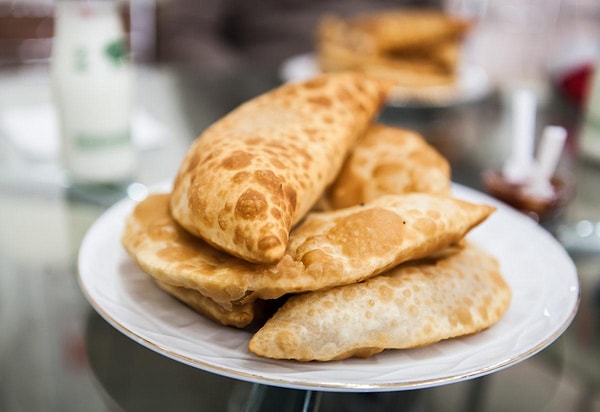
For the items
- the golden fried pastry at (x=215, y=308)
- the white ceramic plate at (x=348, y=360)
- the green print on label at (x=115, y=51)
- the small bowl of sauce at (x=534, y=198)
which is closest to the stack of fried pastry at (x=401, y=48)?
the small bowl of sauce at (x=534, y=198)

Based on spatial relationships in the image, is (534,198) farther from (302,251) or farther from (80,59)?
(80,59)

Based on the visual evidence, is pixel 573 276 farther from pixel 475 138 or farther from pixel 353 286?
pixel 475 138

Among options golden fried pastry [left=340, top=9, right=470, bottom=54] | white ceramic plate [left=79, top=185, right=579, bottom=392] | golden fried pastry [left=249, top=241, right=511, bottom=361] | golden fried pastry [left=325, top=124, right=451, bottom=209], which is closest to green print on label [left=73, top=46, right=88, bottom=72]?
white ceramic plate [left=79, top=185, right=579, bottom=392]

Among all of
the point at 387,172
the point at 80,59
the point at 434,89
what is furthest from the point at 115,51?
the point at 434,89

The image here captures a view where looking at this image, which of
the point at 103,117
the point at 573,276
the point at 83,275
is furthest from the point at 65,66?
the point at 573,276

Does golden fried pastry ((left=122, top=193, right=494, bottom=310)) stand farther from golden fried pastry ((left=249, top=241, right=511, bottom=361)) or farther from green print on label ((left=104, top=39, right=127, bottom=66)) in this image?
green print on label ((left=104, top=39, right=127, bottom=66))

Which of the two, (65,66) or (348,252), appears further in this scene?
(65,66)

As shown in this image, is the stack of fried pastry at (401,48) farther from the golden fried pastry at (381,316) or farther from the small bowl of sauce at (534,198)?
the golden fried pastry at (381,316)
